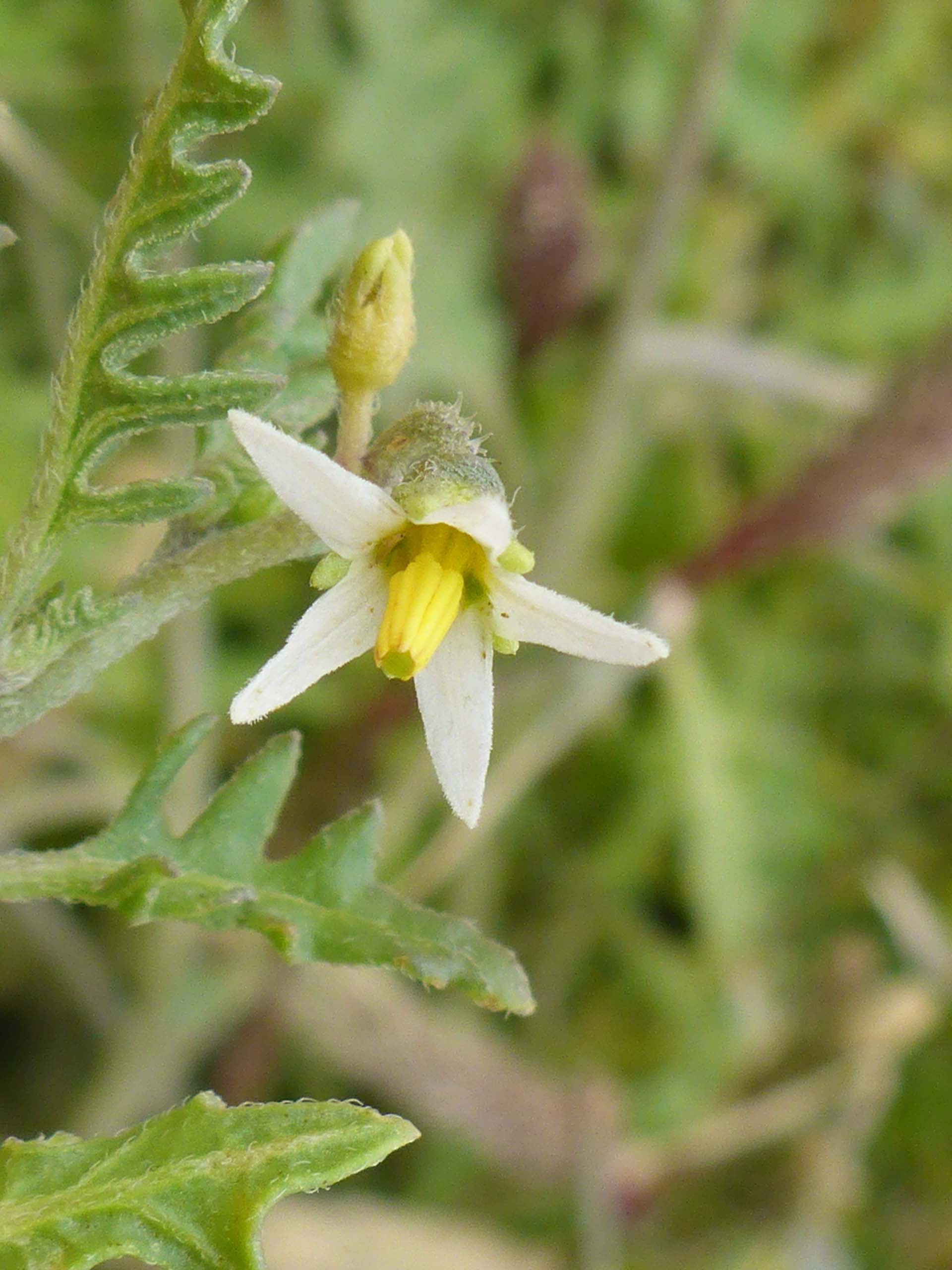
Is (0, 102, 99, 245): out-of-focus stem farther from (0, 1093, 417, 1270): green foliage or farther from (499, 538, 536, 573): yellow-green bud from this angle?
(0, 1093, 417, 1270): green foliage

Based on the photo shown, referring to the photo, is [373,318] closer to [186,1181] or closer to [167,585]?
[167,585]

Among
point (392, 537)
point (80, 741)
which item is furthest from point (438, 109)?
point (392, 537)

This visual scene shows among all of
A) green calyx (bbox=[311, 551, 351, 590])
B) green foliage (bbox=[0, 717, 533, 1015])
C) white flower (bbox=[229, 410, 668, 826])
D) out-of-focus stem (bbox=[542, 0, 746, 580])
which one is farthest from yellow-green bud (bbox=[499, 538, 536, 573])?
out-of-focus stem (bbox=[542, 0, 746, 580])

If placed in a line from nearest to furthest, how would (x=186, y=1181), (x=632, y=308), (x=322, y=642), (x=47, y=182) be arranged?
1. (x=186, y=1181)
2. (x=322, y=642)
3. (x=47, y=182)
4. (x=632, y=308)

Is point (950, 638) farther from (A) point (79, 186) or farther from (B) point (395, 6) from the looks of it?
(A) point (79, 186)

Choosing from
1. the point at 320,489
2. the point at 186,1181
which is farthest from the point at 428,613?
the point at 186,1181

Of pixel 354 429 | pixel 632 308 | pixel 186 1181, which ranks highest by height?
pixel 632 308

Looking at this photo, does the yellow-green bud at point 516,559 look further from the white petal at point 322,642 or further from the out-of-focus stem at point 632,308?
the out-of-focus stem at point 632,308
